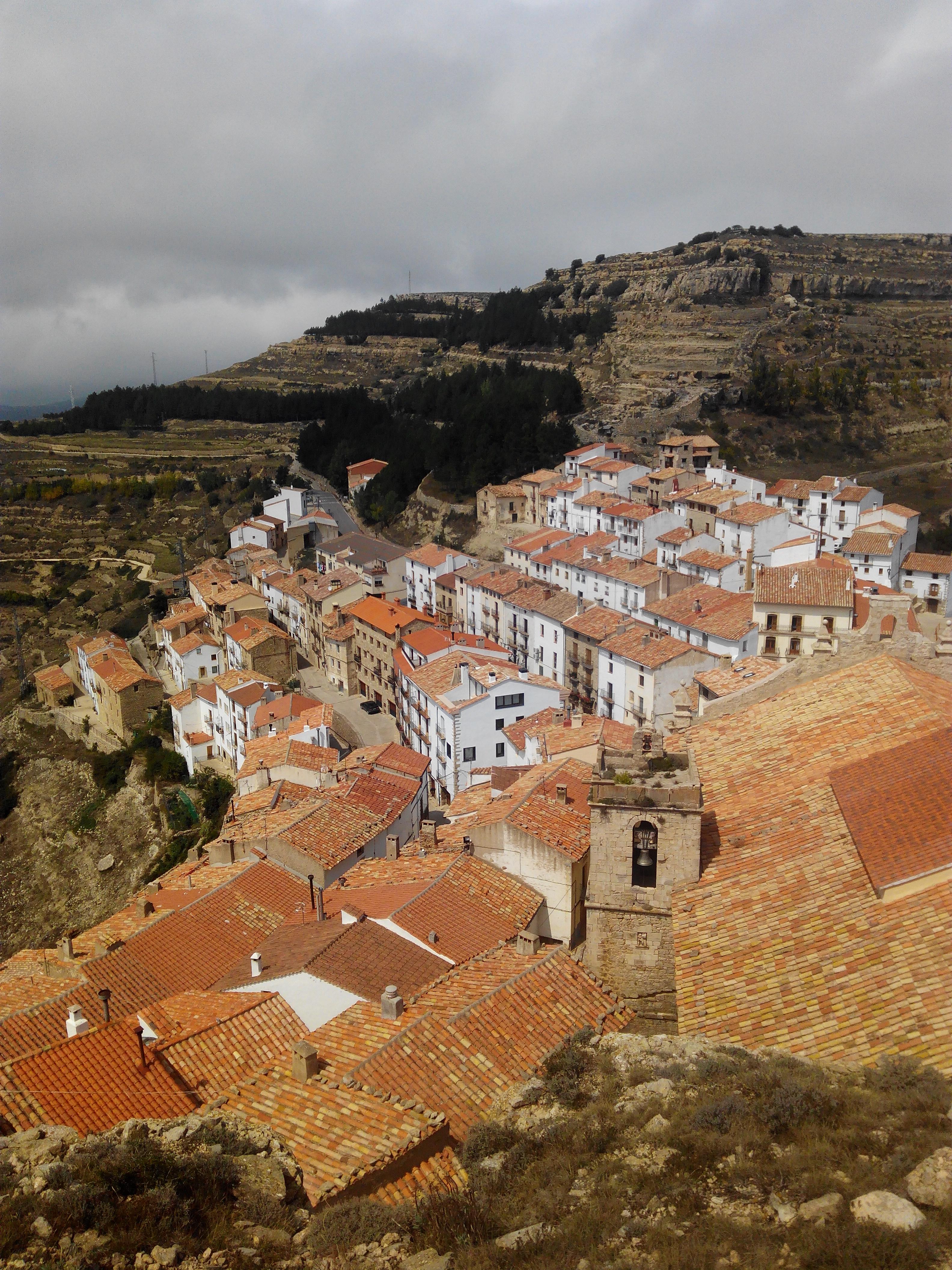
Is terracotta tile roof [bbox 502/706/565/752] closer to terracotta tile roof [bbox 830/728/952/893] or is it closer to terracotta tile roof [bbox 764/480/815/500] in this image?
terracotta tile roof [bbox 830/728/952/893]

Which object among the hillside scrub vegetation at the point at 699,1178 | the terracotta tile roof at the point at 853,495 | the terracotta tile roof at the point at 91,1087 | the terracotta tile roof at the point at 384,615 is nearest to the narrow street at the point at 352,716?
the terracotta tile roof at the point at 384,615

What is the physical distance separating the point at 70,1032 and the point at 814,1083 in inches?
536

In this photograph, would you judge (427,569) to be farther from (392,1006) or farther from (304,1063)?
(304,1063)

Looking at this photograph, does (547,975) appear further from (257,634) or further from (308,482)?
(308,482)

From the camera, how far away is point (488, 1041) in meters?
14.3

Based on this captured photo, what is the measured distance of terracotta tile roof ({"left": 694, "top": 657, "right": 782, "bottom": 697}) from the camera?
25094 millimetres

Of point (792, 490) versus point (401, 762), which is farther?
point (792, 490)

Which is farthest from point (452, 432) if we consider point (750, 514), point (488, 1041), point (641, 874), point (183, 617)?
point (488, 1041)

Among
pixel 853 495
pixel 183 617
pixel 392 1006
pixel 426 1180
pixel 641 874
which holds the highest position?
pixel 853 495

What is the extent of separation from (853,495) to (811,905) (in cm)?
6037

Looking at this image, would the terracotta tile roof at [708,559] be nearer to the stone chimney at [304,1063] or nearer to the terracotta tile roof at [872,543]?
the terracotta tile roof at [872,543]

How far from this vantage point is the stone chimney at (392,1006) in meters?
15.4

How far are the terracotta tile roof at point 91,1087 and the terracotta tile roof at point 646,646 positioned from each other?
3301 cm

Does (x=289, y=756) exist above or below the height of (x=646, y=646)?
below
